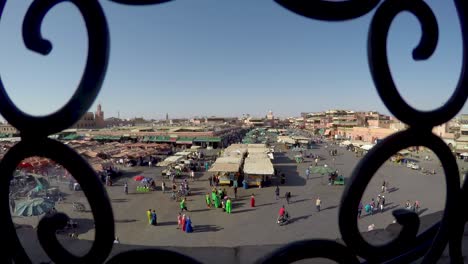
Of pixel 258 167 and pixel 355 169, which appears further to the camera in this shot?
pixel 258 167

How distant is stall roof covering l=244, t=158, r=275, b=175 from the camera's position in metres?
15.5

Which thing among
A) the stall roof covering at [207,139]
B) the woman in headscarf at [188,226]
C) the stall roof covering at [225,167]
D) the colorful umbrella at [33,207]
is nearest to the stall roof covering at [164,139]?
the stall roof covering at [207,139]

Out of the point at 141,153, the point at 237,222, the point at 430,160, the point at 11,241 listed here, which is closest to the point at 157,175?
the point at 141,153

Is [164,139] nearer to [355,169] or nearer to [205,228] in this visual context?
[205,228]

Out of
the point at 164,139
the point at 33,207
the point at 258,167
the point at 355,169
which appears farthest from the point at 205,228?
the point at 164,139

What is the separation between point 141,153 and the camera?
2444 centimetres

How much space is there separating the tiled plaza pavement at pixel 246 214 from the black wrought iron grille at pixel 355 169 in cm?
681

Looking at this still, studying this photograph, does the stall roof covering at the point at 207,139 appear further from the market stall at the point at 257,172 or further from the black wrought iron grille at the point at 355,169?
the black wrought iron grille at the point at 355,169

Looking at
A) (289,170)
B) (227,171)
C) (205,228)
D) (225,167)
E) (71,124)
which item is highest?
(71,124)

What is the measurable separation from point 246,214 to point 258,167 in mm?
5237

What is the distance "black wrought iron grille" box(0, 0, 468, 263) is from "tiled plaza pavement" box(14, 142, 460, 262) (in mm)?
6809

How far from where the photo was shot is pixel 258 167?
16359mm

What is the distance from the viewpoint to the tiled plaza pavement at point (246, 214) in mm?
8922

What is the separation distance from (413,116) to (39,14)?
861 millimetres
